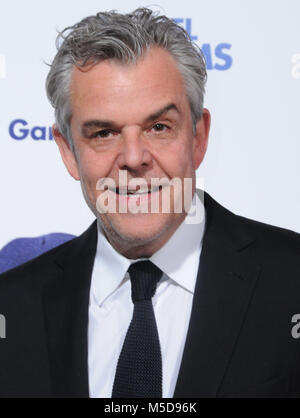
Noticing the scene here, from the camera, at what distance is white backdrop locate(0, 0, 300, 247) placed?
6.25 ft

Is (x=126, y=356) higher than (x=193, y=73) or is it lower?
lower

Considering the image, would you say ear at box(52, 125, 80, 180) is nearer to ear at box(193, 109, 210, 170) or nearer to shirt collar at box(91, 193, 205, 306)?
shirt collar at box(91, 193, 205, 306)

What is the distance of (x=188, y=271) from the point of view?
1468 mm

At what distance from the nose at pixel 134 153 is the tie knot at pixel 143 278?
0.69ft

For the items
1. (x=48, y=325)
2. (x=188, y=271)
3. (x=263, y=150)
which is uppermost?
(x=263, y=150)

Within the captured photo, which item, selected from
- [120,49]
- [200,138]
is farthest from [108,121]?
[200,138]

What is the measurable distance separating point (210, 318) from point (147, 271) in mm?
174

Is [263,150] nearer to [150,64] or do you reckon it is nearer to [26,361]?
[150,64]

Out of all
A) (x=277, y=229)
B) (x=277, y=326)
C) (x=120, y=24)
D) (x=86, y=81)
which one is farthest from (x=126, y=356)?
(x=120, y=24)

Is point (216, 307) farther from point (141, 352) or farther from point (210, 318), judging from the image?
point (141, 352)

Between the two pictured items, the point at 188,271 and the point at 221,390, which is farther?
the point at 188,271

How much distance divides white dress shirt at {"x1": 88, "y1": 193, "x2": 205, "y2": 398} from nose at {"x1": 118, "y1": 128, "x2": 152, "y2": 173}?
0.62 feet

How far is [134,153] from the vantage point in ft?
4.50

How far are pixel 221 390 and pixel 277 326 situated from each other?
0.17m
